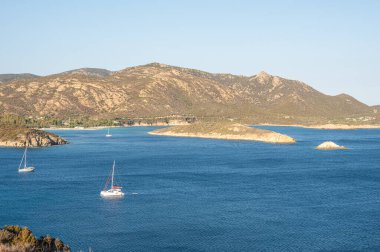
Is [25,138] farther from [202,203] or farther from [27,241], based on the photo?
[27,241]

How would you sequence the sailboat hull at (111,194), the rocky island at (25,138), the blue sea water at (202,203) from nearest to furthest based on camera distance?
1. the blue sea water at (202,203)
2. the sailboat hull at (111,194)
3. the rocky island at (25,138)

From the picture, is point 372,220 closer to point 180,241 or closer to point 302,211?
point 302,211

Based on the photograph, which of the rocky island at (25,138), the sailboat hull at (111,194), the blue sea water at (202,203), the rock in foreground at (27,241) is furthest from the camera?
the rocky island at (25,138)

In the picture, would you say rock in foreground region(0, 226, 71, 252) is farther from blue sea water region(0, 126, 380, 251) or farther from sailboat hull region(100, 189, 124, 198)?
sailboat hull region(100, 189, 124, 198)

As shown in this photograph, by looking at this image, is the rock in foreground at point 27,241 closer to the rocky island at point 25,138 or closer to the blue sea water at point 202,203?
the blue sea water at point 202,203

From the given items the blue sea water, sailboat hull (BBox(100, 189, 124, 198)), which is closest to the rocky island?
the blue sea water

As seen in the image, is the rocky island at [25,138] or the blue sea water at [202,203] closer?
the blue sea water at [202,203]

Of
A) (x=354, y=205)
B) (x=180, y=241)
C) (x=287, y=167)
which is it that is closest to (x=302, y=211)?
(x=354, y=205)

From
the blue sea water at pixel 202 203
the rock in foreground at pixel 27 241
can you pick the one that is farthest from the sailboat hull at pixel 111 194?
the rock in foreground at pixel 27 241
